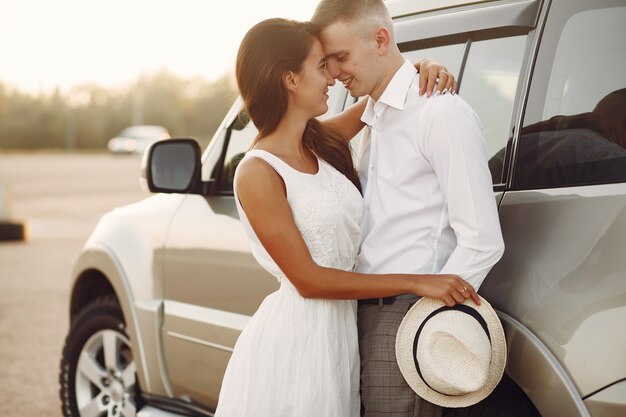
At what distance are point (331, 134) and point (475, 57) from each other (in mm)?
526

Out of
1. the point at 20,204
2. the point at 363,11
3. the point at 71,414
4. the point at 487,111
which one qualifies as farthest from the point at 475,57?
the point at 20,204

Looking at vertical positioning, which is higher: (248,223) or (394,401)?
(248,223)

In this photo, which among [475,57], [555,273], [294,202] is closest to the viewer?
[555,273]

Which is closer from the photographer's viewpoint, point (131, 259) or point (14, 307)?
point (131, 259)

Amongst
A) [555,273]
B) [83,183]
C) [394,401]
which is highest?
[555,273]

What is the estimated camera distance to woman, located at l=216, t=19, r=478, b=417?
282 cm

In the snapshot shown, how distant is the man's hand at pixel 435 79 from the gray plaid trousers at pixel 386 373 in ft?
1.96

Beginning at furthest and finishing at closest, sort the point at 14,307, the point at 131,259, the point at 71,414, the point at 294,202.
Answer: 1. the point at 14,307
2. the point at 71,414
3. the point at 131,259
4. the point at 294,202

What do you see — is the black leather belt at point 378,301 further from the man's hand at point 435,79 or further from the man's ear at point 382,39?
the man's ear at point 382,39

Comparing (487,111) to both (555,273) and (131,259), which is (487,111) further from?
(131,259)

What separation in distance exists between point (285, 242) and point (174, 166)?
4.06ft

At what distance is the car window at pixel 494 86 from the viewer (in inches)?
113

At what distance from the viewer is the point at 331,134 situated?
322 centimetres

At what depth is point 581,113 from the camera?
8.63ft
